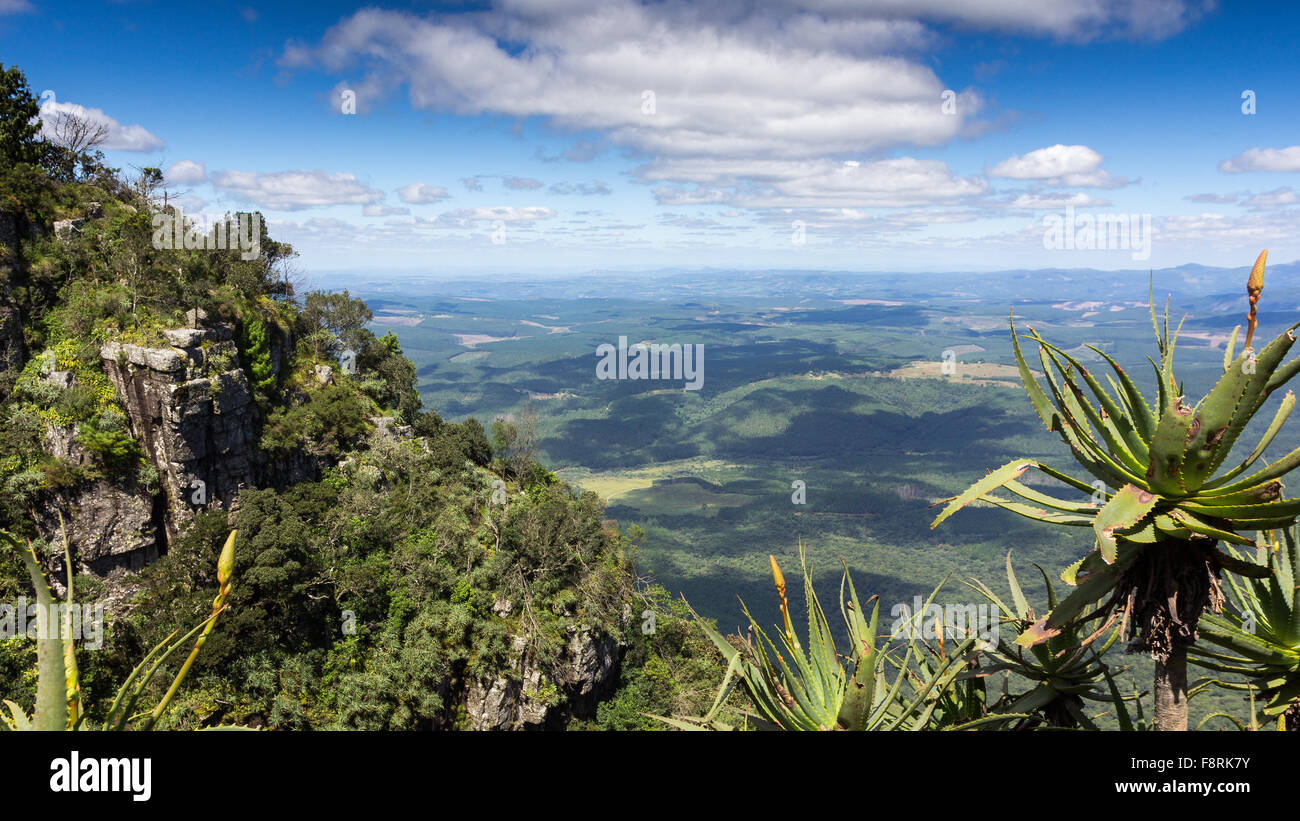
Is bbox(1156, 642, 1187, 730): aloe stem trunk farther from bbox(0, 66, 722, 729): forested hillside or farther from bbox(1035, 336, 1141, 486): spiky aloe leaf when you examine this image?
bbox(0, 66, 722, 729): forested hillside

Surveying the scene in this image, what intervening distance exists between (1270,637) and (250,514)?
25761mm

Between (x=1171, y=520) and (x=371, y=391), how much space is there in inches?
1487

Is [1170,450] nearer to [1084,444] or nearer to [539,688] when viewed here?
[1084,444]

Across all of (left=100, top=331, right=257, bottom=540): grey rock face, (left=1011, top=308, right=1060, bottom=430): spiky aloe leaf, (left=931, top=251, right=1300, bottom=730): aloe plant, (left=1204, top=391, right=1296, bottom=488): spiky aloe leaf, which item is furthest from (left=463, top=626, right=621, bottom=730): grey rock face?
(left=1204, top=391, right=1296, bottom=488): spiky aloe leaf

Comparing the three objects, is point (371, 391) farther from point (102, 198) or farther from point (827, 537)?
point (827, 537)

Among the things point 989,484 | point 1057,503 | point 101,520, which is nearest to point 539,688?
point 101,520

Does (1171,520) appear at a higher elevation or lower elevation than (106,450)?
higher

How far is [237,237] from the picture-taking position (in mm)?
33000

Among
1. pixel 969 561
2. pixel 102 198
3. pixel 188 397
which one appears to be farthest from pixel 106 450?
pixel 969 561

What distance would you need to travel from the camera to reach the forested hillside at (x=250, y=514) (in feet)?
70.5

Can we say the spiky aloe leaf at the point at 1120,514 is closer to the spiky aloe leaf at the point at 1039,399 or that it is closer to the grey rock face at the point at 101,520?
the spiky aloe leaf at the point at 1039,399

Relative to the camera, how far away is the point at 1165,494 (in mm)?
3709

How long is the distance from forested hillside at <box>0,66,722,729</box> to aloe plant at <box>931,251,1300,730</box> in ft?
76.5
